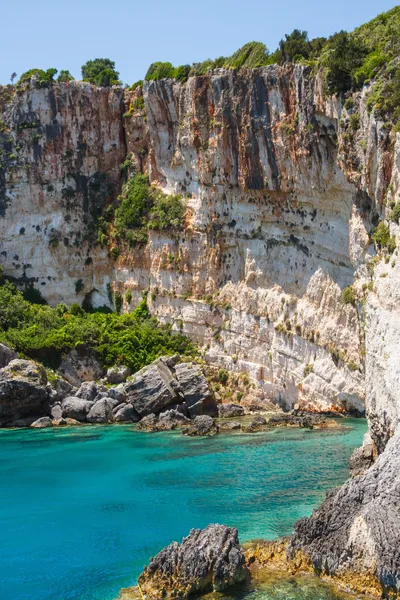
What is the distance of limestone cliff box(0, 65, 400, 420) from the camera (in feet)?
120

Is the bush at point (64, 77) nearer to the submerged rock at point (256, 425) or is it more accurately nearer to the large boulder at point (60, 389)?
the large boulder at point (60, 389)

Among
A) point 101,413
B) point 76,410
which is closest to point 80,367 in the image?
point 76,410

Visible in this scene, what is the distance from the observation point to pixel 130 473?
30391mm

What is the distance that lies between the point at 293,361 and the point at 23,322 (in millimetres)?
18079

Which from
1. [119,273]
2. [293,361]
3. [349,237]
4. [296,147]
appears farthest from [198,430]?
[119,273]

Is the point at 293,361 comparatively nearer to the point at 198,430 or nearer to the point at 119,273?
the point at 198,430

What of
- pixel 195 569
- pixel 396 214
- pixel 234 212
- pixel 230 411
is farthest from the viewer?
pixel 234 212

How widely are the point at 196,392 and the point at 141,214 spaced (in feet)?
53.7

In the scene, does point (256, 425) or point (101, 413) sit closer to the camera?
point (256, 425)

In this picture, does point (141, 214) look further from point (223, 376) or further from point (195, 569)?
point (195, 569)

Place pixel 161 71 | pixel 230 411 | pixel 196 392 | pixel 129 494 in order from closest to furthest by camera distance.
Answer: pixel 129 494 → pixel 196 392 → pixel 230 411 → pixel 161 71

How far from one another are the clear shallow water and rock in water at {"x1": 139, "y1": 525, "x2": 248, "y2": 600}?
0.99m

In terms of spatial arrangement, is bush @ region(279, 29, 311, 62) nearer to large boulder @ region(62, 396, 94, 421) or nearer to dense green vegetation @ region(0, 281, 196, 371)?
dense green vegetation @ region(0, 281, 196, 371)

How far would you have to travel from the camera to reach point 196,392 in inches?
1638
